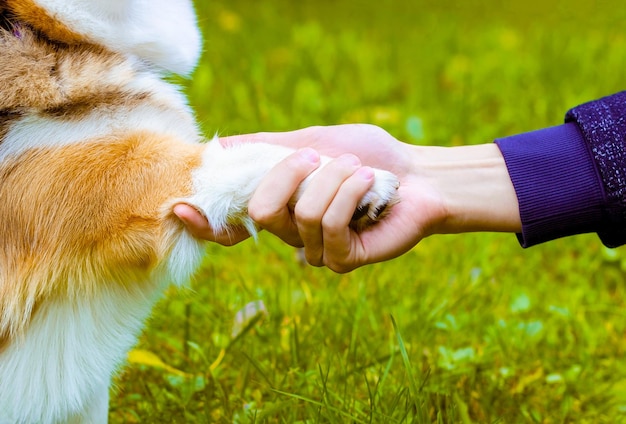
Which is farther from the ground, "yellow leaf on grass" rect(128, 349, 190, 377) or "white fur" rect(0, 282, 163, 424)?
"white fur" rect(0, 282, 163, 424)

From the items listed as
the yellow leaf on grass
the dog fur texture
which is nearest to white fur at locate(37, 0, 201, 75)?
the dog fur texture

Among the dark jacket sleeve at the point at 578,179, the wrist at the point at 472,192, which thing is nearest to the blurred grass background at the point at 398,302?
the wrist at the point at 472,192

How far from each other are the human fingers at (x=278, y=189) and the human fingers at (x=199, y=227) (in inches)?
3.3

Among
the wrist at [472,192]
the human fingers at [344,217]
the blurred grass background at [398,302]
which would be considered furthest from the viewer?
the blurred grass background at [398,302]

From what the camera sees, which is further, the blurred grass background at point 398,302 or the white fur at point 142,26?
the blurred grass background at point 398,302

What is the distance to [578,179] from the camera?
192 centimetres

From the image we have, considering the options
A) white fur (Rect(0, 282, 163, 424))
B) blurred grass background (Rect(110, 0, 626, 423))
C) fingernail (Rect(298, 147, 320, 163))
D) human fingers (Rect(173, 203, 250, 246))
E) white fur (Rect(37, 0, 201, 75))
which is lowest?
blurred grass background (Rect(110, 0, 626, 423))

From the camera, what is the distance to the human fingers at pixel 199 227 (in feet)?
5.26

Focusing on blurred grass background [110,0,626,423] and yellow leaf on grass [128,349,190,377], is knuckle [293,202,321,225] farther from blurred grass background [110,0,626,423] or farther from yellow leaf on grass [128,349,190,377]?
yellow leaf on grass [128,349,190,377]

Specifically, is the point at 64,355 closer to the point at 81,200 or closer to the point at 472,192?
the point at 81,200

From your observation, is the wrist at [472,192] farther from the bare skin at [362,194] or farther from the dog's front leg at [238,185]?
the dog's front leg at [238,185]

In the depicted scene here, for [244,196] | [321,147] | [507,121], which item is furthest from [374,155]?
[507,121]

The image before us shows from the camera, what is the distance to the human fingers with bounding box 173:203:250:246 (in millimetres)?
1603

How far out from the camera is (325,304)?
8.52ft
